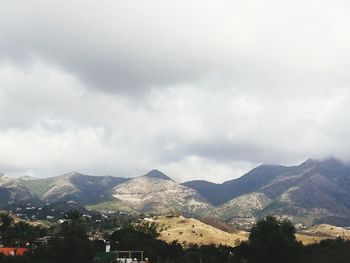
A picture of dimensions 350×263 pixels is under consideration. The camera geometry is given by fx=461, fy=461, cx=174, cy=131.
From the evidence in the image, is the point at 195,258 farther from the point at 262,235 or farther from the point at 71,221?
the point at 71,221

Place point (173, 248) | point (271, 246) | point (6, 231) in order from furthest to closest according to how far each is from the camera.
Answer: point (6, 231) < point (173, 248) < point (271, 246)

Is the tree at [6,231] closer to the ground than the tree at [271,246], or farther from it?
farther from it

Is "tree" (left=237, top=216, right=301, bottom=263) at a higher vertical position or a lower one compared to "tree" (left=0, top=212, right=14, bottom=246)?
lower

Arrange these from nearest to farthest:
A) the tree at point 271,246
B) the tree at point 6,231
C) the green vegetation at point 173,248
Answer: the green vegetation at point 173,248
the tree at point 271,246
the tree at point 6,231

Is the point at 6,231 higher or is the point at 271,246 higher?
Answer: the point at 6,231

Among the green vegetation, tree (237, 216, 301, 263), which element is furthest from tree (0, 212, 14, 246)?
tree (237, 216, 301, 263)

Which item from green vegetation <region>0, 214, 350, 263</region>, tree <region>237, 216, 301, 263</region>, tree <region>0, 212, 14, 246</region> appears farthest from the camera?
tree <region>0, 212, 14, 246</region>

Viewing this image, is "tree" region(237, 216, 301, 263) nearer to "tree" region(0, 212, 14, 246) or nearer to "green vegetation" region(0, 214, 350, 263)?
"green vegetation" region(0, 214, 350, 263)

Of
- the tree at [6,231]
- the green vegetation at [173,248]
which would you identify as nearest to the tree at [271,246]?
the green vegetation at [173,248]

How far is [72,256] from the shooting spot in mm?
100438

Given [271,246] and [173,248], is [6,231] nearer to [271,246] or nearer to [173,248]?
[173,248]

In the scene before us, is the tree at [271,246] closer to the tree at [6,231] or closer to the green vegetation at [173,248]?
the green vegetation at [173,248]

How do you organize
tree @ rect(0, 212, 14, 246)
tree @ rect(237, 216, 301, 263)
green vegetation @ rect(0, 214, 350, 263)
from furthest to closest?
tree @ rect(0, 212, 14, 246) < tree @ rect(237, 216, 301, 263) < green vegetation @ rect(0, 214, 350, 263)

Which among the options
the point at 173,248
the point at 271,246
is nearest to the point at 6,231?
the point at 173,248
